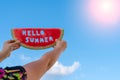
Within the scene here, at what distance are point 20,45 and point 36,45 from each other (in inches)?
6.2

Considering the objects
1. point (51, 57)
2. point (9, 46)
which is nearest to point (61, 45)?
point (51, 57)

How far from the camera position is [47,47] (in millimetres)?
3041

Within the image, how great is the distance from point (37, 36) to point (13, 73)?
2.52 ft

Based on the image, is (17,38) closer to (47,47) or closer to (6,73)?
(47,47)

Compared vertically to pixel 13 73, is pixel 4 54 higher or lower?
higher

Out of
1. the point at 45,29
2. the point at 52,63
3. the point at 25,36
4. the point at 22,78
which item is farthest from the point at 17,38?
the point at 22,78

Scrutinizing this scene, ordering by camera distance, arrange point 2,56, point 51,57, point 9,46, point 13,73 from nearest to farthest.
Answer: point 13,73 → point 51,57 → point 2,56 → point 9,46

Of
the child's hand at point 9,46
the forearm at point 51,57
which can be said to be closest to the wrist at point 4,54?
the child's hand at point 9,46

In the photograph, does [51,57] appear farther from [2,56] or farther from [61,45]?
[2,56]

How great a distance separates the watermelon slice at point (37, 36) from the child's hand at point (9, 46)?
0.07m

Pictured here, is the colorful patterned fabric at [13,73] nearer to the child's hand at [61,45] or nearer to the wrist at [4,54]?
the wrist at [4,54]

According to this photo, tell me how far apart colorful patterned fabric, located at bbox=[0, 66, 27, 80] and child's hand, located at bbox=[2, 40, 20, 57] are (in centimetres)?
45

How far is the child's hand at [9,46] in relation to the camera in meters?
2.90

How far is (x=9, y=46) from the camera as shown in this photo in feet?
9.71
